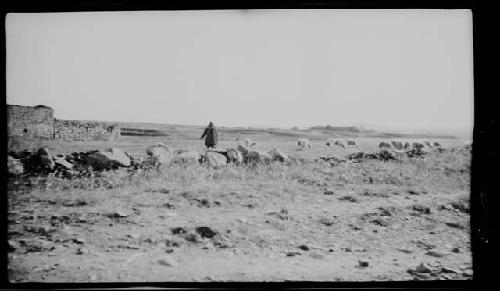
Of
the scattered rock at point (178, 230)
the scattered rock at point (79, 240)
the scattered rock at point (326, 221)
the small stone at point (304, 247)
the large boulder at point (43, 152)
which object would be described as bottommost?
the small stone at point (304, 247)

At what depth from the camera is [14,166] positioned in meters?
2.05

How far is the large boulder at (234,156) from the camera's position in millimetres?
2108

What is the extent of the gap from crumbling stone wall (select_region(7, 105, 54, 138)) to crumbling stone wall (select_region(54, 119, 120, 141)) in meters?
0.05

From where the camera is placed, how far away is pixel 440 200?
2082mm

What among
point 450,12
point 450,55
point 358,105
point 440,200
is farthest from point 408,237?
point 450,12

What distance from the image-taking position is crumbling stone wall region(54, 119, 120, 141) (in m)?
2.06

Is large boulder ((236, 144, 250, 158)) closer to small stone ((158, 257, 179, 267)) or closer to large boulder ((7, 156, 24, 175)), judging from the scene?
small stone ((158, 257, 179, 267))

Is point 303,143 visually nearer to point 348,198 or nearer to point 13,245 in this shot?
point 348,198

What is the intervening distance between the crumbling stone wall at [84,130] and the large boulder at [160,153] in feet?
0.79

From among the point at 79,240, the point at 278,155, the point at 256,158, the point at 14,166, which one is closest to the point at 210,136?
the point at 256,158

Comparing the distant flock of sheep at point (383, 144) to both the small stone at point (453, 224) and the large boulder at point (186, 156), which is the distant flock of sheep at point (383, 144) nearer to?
the large boulder at point (186, 156)

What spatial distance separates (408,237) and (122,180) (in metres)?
1.90

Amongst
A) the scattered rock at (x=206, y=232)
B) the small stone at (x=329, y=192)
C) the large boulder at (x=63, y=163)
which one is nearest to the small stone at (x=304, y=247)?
the small stone at (x=329, y=192)

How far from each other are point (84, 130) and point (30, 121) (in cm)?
35
